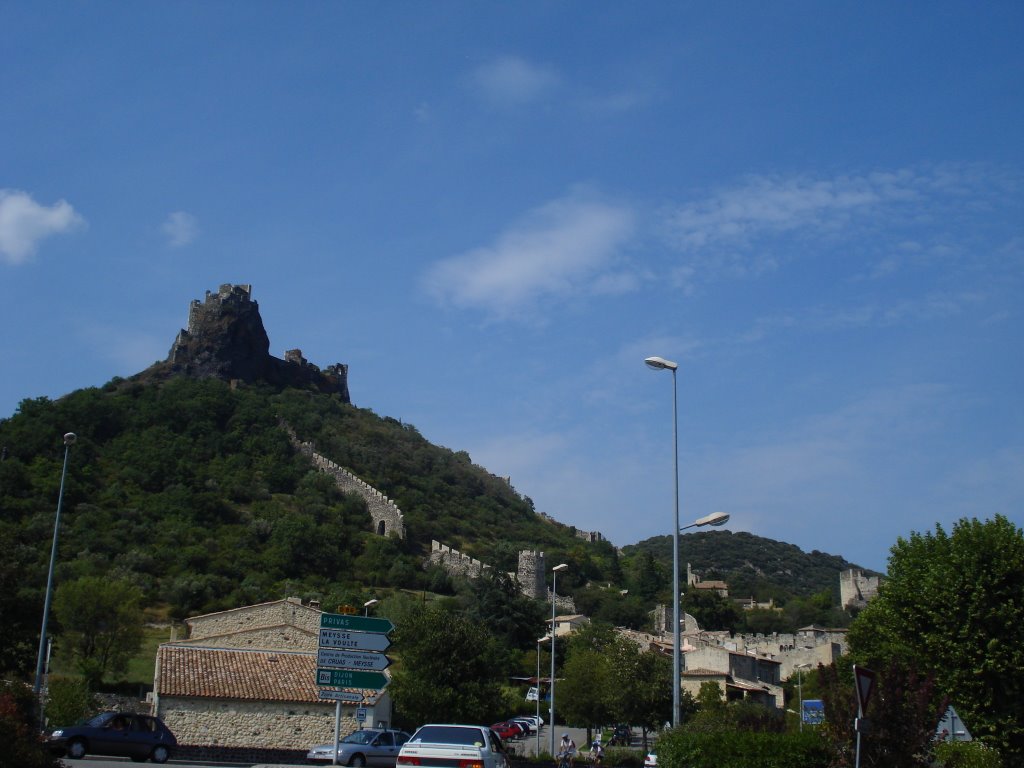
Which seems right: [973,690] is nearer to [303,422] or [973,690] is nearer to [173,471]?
[173,471]

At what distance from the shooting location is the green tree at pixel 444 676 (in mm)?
35719

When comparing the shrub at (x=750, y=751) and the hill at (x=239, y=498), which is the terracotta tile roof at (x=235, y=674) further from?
the shrub at (x=750, y=751)

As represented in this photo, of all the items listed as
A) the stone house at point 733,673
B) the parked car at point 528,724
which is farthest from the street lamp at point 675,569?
the stone house at point 733,673

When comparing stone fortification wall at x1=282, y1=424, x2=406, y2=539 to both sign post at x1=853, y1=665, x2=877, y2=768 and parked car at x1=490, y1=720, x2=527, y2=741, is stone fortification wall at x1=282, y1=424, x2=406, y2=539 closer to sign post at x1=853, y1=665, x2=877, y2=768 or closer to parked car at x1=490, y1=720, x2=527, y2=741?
parked car at x1=490, y1=720, x2=527, y2=741

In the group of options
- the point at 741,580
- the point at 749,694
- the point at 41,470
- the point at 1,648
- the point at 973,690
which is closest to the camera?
the point at 973,690

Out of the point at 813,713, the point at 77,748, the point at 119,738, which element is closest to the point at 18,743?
the point at 77,748

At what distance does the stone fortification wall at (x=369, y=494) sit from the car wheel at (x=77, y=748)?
72.1 m

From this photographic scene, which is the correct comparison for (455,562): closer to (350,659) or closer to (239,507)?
(239,507)

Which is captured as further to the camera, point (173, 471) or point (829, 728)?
point (173, 471)

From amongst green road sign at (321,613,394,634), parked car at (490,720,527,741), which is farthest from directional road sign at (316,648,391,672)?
parked car at (490,720,527,741)

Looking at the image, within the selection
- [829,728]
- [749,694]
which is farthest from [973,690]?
[749,694]

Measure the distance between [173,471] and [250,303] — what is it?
132 feet

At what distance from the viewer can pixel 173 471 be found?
3450 inches

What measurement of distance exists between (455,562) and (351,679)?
76250mm
